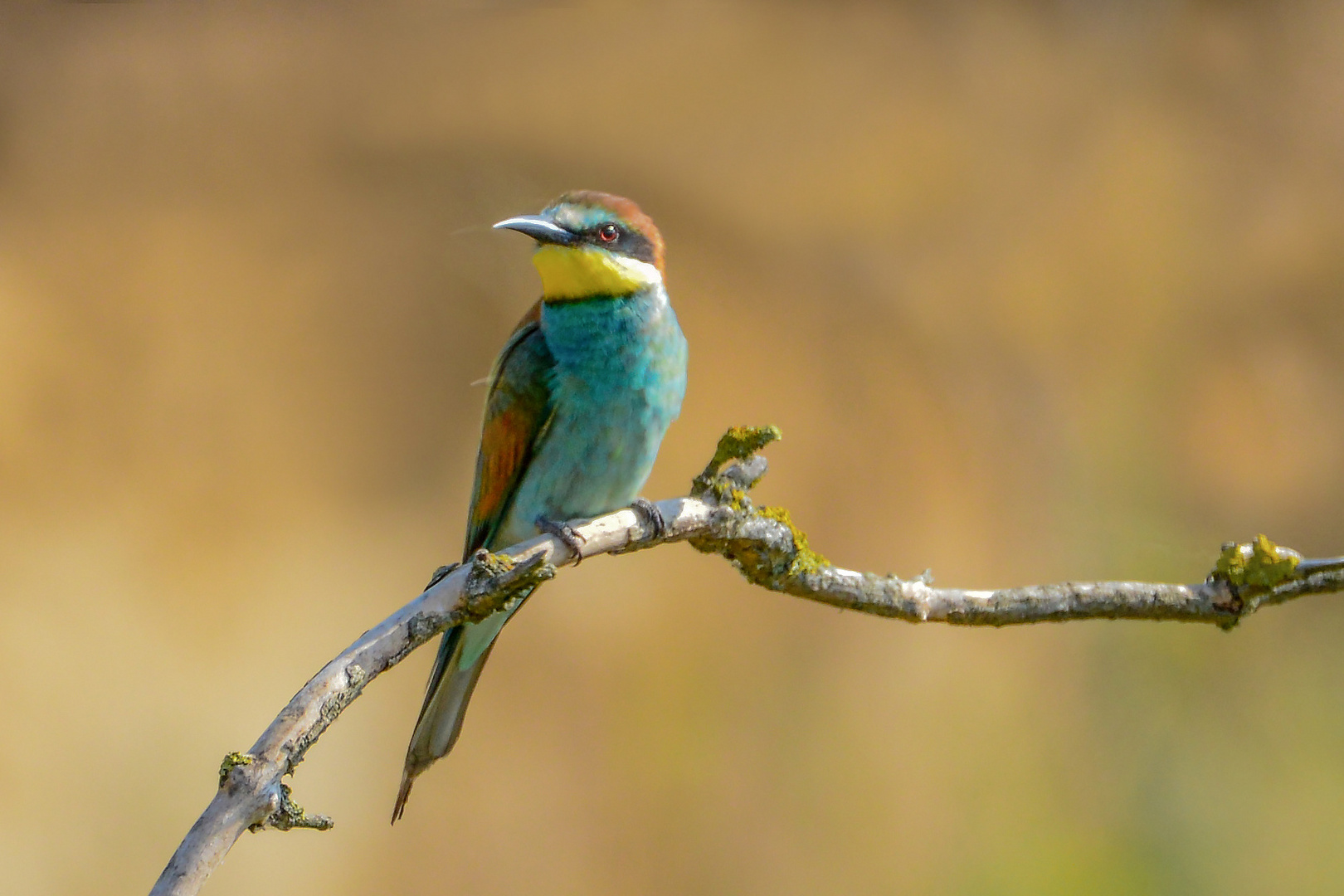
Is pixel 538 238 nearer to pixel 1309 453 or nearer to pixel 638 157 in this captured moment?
pixel 638 157

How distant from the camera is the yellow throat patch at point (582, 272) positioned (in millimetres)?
1388

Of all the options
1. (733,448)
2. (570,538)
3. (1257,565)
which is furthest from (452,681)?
(1257,565)

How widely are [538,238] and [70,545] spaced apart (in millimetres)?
1679

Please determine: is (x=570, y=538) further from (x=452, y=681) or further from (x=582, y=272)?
(x=582, y=272)

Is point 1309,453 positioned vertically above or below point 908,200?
below

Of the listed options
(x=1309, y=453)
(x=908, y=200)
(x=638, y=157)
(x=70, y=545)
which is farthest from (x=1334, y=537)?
(x=70, y=545)

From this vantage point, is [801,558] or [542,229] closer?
[801,558]

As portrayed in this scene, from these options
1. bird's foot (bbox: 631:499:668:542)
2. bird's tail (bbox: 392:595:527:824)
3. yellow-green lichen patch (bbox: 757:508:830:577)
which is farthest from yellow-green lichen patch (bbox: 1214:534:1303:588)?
bird's tail (bbox: 392:595:527:824)

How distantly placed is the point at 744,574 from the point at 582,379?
1.23 feet

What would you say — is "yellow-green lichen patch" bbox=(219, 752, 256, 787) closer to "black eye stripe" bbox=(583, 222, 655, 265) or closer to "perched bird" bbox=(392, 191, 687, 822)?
"perched bird" bbox=(392, 191, 687, 822)

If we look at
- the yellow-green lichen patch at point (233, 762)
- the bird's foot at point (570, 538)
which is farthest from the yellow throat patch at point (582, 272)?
the yellow-green lichen patch at point (233, 762)

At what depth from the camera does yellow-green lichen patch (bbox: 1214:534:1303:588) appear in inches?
39.8

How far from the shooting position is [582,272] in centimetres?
139

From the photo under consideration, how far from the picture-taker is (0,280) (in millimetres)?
2379
